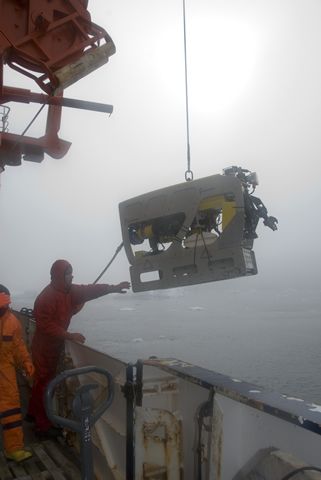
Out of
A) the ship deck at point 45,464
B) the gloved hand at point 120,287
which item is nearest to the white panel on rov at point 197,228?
the gloved hand at point 120,287

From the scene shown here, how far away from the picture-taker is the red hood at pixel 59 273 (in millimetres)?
3992

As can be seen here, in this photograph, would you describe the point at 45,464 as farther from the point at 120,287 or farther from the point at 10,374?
the point at 120,287

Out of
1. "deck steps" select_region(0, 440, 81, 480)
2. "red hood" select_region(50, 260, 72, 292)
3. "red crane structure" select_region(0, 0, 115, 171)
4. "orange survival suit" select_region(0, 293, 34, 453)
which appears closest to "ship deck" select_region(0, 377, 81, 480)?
"deck steps" select_region(0, 440, 81, 480)

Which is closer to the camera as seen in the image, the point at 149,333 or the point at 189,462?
the point at 189,462

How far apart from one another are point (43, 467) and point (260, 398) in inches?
92.6

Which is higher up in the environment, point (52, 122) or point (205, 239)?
point (52, 122)

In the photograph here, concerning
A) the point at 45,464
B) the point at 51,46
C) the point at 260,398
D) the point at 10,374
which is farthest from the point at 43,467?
the point at 51,46

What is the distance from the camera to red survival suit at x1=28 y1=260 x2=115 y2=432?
393 centimetres

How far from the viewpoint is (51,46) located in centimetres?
382

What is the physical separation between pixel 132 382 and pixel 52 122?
3308 mm

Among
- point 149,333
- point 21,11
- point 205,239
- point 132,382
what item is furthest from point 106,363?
point 149,333

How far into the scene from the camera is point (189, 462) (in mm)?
2504

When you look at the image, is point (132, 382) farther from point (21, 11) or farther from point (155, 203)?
point (21, 11)

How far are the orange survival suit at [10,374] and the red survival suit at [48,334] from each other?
0.42 m
